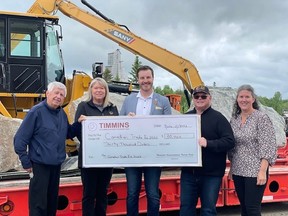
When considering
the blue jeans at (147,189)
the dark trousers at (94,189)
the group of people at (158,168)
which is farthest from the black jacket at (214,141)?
the dark trousers at (94,189)

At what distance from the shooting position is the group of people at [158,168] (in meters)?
4.24

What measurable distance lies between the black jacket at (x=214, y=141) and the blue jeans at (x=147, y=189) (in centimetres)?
48

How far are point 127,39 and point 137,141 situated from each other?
4.98m

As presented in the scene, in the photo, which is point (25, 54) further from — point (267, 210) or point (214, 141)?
point (267, 210)

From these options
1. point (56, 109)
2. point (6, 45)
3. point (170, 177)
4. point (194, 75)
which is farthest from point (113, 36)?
point (56, 109)

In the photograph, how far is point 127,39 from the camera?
9.46 meters

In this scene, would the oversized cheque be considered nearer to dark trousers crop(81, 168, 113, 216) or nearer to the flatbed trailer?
dark trousers crop(81, 168, 113, 216)

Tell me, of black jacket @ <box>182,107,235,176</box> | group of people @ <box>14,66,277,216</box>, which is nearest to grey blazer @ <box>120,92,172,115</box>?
group of people @ <box>14,66,277,216</box>

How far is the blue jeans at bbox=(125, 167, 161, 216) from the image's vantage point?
15.5 ft

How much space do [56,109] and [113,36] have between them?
5.17m

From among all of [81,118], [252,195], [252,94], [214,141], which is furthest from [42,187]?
[252,94]

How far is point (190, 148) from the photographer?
15.3ft

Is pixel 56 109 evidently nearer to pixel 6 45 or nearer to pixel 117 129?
pixel 117 129

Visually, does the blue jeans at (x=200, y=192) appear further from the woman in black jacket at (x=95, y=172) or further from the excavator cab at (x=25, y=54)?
the excavator cab at (x=25, y=54)
